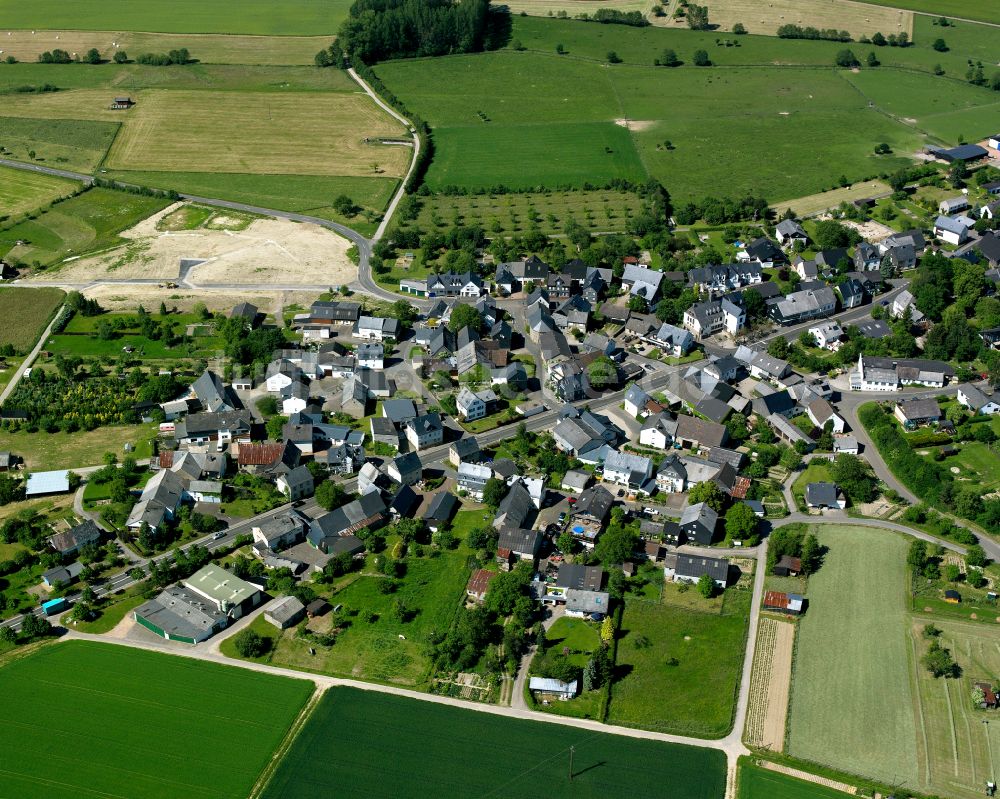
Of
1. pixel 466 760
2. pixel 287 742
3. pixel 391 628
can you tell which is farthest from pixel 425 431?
pixel 466 760

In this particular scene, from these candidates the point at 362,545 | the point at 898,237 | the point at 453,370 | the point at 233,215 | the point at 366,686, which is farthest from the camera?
the point at 233,215

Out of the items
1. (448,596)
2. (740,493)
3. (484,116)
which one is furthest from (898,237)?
(448,596)

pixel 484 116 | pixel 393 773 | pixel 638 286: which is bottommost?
pixel 393 773

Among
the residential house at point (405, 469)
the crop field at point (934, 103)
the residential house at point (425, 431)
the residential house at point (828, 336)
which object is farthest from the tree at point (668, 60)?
the residential house at point (405, 469)

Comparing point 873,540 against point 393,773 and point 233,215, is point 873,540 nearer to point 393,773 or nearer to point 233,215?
point 393,773

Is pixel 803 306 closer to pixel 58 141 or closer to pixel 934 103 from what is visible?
pixel 934 103

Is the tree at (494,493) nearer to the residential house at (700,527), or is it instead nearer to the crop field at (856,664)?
the residential house at (700,527)

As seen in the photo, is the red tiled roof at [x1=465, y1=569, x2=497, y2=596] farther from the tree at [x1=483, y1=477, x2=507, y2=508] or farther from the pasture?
the pasture

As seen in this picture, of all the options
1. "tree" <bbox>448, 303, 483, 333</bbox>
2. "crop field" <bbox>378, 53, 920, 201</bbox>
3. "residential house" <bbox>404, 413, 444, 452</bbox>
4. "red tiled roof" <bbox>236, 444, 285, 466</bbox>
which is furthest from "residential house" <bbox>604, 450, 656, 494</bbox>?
"crop field" <bbox>378, 53, 920, 201</bbox>
